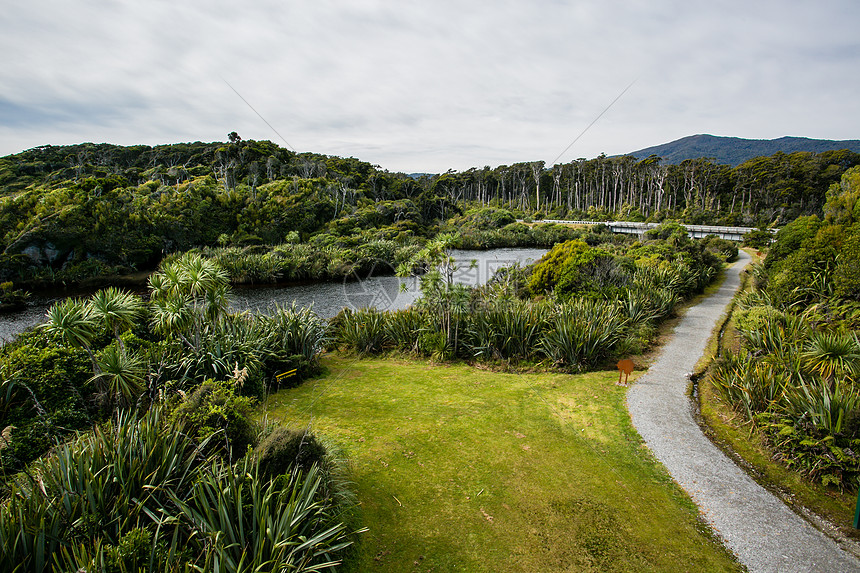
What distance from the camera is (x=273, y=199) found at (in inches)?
1940

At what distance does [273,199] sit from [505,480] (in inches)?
1967

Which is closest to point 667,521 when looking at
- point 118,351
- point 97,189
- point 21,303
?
point 118,351

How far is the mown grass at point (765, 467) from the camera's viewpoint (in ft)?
17.6

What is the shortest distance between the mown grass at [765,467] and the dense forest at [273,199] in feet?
96.0

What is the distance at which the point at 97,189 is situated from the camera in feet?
119

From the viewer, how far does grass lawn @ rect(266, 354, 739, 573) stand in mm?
4586

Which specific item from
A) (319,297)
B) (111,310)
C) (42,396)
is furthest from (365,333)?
(319,297)

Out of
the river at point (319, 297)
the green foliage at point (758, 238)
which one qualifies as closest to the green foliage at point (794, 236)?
the river at point (319, 297)

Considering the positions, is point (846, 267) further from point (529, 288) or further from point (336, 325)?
point (336, 325)

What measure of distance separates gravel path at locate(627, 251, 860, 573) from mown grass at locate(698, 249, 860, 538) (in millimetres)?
242

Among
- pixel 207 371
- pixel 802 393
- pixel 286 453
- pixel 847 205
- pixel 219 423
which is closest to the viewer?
pixel 286 453

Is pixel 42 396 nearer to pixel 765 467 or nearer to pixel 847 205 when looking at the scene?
pixel 765 467
